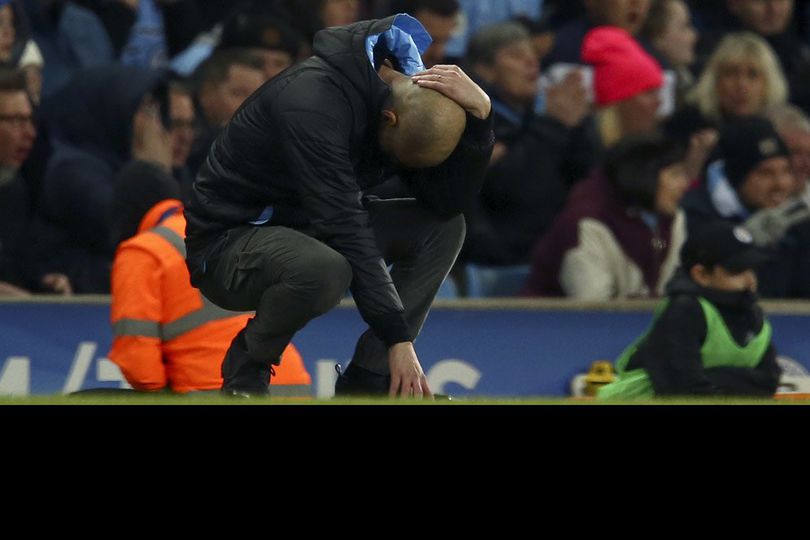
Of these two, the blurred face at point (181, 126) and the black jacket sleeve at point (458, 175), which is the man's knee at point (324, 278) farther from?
the blurred face at point (181, 126)

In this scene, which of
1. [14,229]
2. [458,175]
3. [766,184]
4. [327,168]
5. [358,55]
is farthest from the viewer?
[766,184]

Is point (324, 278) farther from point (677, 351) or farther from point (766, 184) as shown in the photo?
point (766, 184)

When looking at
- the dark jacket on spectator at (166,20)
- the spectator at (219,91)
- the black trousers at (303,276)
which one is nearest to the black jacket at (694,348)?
the black trousers at (303,276)

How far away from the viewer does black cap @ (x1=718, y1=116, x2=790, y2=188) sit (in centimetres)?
857

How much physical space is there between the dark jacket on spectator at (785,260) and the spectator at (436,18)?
4.50 ft

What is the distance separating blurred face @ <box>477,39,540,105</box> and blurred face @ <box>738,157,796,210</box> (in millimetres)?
1134

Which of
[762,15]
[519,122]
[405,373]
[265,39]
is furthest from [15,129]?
[762,15]

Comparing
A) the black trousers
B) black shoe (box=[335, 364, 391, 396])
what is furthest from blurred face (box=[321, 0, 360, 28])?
black shoe (box=[335, 364, 391, 396])

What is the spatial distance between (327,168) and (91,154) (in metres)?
2.99

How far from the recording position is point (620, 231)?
26.8 ft

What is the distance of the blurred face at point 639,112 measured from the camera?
860 cm

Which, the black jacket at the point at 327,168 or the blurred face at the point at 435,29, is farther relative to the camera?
the blurred face at the point at 435,29
